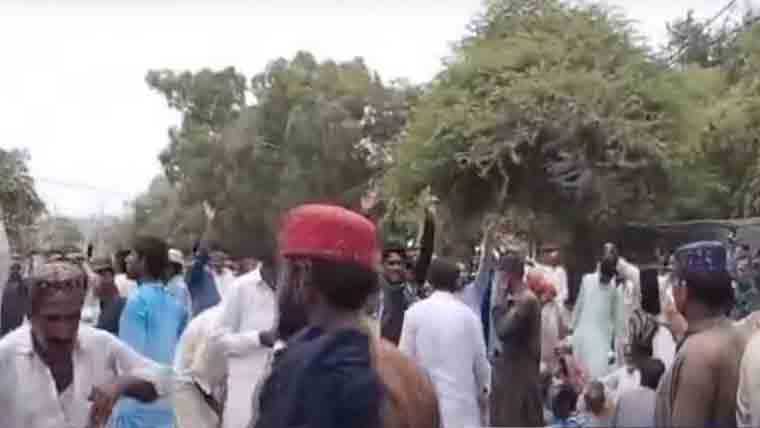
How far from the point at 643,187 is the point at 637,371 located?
2654 cm

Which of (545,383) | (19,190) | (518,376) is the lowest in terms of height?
(545,383)

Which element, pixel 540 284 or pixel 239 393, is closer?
pixel 239 393

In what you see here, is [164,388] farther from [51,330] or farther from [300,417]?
[300,417]

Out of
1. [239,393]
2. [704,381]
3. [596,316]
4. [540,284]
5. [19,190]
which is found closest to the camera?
[704,381]

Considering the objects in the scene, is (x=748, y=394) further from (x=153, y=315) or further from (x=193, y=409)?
(x=153, y=315)

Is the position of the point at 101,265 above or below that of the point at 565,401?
above

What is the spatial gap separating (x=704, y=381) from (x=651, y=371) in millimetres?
842

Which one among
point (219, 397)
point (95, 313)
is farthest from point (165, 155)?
point (219, 397)

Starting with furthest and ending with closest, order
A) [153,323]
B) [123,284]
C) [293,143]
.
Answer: [293,143], [123,284], [153,323]

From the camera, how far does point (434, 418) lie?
400cm

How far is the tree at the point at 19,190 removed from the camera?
193 feet

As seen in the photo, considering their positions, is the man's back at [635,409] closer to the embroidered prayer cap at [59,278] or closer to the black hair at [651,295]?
the black hair at [651,295]

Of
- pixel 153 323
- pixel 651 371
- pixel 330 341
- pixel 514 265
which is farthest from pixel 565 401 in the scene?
pixel 330 341

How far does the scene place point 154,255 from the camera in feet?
31.3
